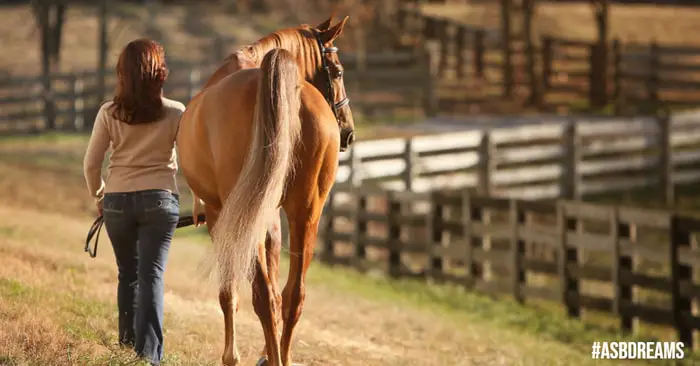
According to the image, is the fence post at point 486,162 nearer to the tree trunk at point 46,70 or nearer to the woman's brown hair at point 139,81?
the tree trunk at point 46,70

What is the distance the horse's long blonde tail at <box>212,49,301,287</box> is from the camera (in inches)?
259

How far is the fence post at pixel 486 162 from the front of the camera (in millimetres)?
21062

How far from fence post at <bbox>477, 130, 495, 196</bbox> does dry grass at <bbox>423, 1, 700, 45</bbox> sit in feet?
90.1

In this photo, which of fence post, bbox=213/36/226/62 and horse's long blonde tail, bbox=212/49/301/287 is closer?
horse's long blonde tail, bbox=212/49/301/287

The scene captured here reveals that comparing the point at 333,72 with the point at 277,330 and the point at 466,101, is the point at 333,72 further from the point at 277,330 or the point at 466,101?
the point at 466,101

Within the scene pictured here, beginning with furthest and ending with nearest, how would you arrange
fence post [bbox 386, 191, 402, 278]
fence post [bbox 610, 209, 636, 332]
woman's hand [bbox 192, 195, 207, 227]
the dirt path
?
fence post [bbox 386, 191, 402, 278] → fence post [bbox 610, 209, 636, 332] → the dirt path → woman's hand [bbox 192, 195, 207, 227]

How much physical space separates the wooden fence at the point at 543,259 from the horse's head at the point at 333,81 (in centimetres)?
534

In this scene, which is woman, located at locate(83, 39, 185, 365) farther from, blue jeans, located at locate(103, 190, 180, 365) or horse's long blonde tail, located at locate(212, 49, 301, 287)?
horse's long blonde tail, located at locate(212, 49, 301, 287)

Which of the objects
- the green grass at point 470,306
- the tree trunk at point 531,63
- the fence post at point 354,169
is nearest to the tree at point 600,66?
the tree trunk at point 531,63

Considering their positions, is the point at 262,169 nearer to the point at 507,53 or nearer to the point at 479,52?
the point at 507,53

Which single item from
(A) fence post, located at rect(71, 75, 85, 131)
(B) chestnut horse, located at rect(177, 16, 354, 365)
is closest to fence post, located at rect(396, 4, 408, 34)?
(A) fence post, located at rect(71, 75, 85, 131)

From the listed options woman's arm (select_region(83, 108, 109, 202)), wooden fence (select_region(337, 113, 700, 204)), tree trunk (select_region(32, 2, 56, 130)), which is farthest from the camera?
tree trunk (select_region(32, 2, 56, 130))

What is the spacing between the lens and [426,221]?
52.2 feet

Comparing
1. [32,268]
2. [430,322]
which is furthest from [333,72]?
[430,322]
